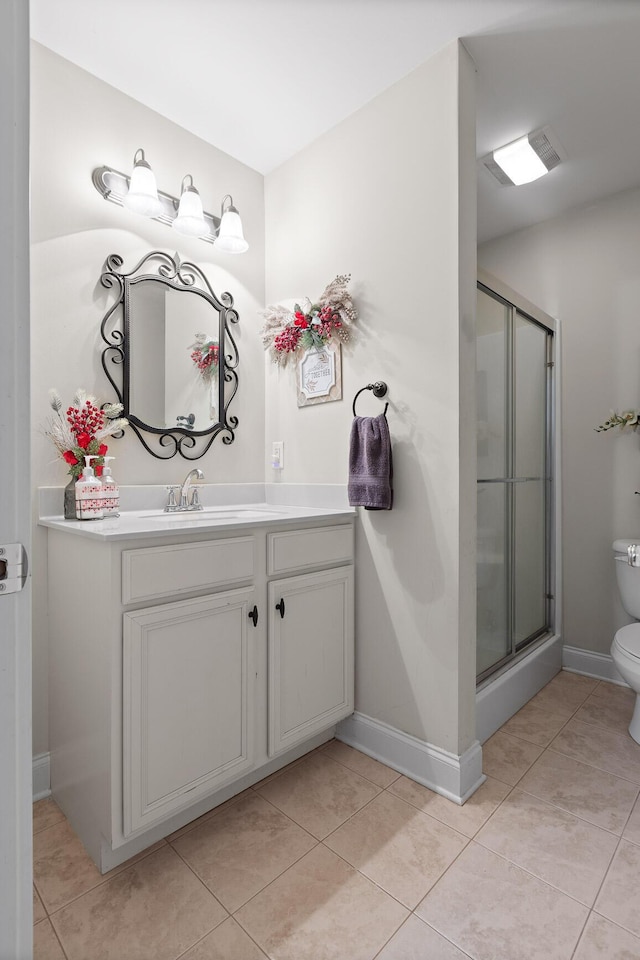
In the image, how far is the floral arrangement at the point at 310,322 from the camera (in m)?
2.01

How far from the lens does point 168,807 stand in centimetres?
138

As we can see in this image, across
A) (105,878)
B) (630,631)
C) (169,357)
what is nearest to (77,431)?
(169,357)

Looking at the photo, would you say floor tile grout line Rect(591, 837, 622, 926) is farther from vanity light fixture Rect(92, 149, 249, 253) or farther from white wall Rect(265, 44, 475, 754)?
vanity light fixture Rect(92, 149, 249, 253)

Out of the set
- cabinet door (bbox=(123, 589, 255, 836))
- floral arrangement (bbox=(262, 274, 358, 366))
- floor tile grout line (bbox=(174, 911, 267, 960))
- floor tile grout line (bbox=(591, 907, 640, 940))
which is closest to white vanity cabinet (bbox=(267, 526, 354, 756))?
cabinet door (bbox=(123, 589, 255, 836))

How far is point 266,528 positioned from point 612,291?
223 centimetres

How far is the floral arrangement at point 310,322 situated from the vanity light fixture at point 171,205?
0.35m

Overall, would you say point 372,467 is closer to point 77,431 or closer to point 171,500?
point 171,500

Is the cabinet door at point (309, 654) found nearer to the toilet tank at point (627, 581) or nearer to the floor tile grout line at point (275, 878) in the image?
the floor tile grout line at point (275, 878)

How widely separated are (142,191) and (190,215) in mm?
206

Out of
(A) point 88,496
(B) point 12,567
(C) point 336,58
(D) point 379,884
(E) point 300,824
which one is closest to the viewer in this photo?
(B) point 12,567

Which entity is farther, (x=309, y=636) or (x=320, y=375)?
(x=320, y=375)

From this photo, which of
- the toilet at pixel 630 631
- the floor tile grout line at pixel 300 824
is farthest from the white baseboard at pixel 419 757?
the toilet at pixel 630 631

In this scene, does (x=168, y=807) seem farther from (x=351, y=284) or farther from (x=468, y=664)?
(x=351, y=284)

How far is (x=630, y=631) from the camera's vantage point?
2.09 m
